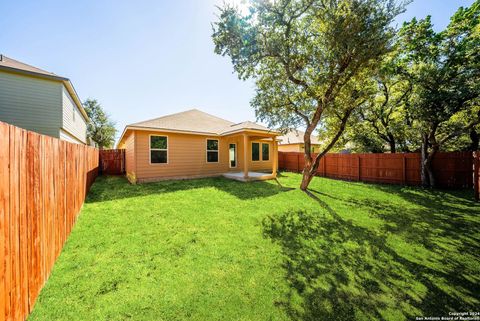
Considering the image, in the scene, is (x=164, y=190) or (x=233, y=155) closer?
(x=164, y=190)

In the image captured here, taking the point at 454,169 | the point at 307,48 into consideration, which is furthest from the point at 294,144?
the point at 307,48

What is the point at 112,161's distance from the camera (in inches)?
530

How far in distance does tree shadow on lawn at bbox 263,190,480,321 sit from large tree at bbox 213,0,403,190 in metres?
4.30

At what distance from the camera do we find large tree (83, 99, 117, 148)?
89.3ft

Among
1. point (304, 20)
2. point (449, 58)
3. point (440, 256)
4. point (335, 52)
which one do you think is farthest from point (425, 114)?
point (440, 256)

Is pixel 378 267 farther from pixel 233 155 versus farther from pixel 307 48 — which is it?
pixel 233 155

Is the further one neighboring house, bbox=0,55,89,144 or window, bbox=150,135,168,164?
window, bbox=150,135,168,164

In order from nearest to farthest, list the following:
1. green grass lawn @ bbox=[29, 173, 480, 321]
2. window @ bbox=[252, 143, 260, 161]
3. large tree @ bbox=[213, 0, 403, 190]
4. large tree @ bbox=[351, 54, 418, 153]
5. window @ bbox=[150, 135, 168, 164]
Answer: green grass lawn @ bbox=[29, 173, 480, 321] < large tree @ bbox=[213, 0, 403, 190] < window @ bbox=[150, 135, 168, 164] < large tree @ bbox=[351, 54, 418, 153] < window @ bbox=[252, 143, 260, 161]

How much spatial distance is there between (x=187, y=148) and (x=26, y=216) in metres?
8.72

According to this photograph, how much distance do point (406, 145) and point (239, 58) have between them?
13429mm

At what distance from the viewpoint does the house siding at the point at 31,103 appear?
25.5ft

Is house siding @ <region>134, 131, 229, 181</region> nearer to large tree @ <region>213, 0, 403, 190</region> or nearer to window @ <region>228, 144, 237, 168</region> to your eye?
window @ <region>228, 144, 237, 168</region>

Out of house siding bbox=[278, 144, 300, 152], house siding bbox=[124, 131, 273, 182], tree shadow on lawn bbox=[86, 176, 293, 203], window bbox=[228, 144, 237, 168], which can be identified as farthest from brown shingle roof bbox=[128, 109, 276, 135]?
house siding bbox=[278, 144, 300, 152]

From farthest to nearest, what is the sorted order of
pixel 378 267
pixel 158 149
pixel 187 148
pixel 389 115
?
pixel 389 115, pixel 187 148, pixel 158 149, pixel 378 267
